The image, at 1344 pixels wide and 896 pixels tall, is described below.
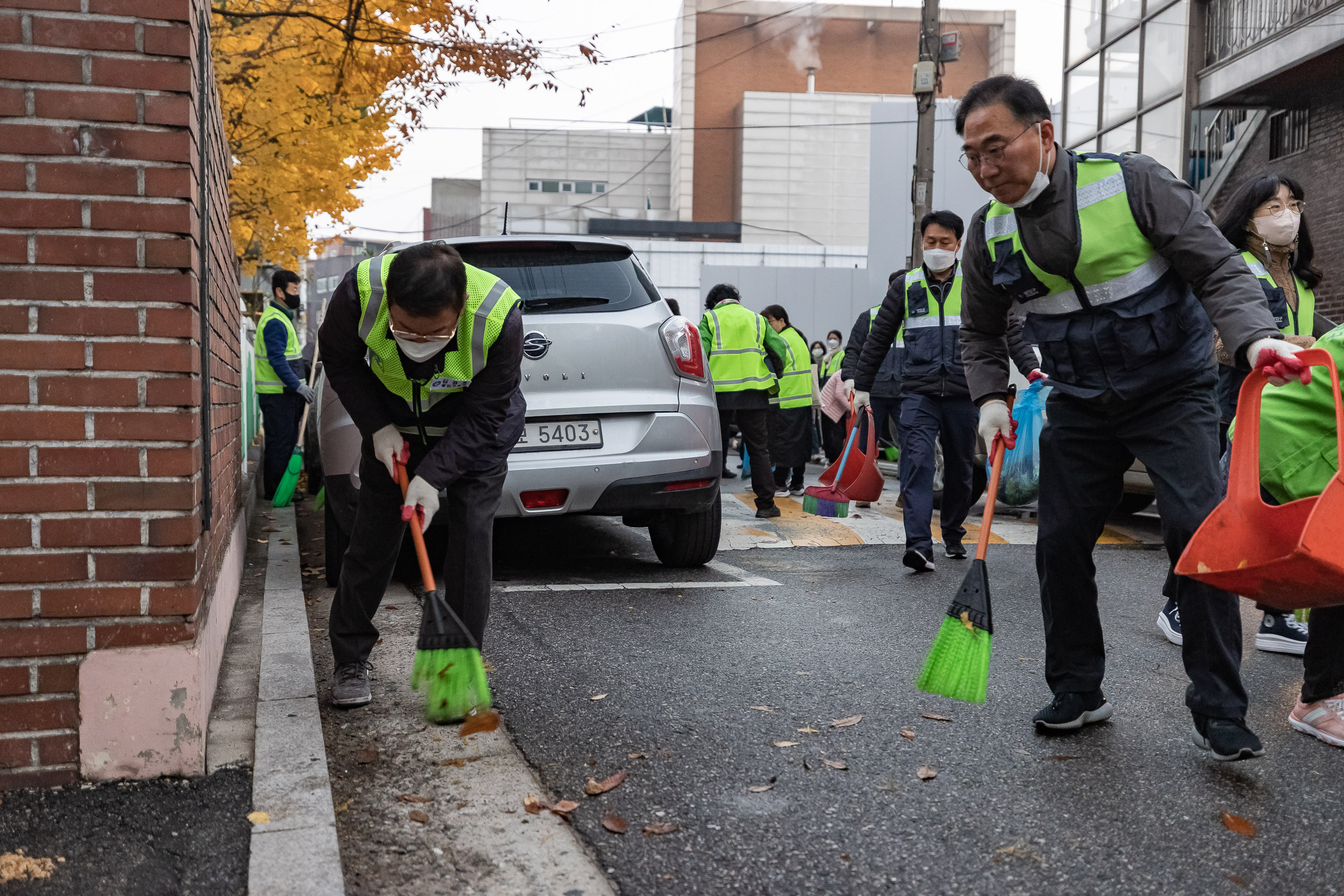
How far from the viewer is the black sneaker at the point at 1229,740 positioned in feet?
9.79

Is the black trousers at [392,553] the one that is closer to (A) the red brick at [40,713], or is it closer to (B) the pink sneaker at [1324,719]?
(A) the red brick at [40,713]

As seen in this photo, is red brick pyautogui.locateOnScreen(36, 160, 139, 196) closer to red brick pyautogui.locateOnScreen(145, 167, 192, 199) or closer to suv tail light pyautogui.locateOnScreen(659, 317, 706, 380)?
red brick pyautogui.locateOnScreen(145, 167, 192, 199)

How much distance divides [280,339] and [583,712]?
6416mm

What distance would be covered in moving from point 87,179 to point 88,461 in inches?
26.0

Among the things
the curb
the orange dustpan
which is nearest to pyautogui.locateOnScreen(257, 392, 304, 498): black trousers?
the curb

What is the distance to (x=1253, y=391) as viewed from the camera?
9.36ft

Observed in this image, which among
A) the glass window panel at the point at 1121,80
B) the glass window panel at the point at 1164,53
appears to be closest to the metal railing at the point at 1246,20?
the glass window panel at the point at 1164,53

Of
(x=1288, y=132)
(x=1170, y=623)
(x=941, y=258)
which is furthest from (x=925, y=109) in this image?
(x=1170, y=623)

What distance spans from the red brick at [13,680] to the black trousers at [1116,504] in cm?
268

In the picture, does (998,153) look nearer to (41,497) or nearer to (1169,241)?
(1169,241)

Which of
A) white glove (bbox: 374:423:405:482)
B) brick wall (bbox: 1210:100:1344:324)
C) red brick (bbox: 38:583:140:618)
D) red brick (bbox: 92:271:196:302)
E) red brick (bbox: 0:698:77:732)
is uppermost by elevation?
brick wall (bbox: 1210:100:1344:324)

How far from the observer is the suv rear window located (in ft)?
18.1

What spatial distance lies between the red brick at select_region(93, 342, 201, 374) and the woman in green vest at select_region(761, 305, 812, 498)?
8816mm

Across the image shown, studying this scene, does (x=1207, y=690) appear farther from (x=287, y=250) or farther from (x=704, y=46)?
(x=704, y=46)
